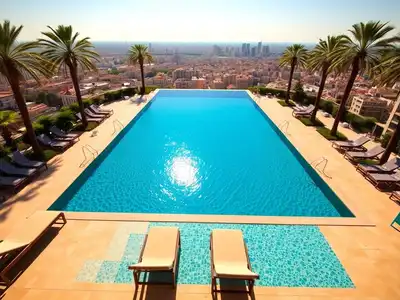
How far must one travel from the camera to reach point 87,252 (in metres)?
7.41

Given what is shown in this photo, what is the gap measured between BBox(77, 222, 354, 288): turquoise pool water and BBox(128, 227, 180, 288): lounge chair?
2.21 ft

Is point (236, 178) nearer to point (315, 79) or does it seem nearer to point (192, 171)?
point (192, 171)

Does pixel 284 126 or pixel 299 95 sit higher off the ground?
pixel 299 95

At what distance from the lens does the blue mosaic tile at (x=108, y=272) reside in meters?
6.57

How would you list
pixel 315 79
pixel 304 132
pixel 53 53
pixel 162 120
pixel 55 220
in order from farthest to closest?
pixel 315 79 < pixel 162 120 < pixel 304 132 < pixel 53 53 < pixel 55 220

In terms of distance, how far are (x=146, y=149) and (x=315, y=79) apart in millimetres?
191894

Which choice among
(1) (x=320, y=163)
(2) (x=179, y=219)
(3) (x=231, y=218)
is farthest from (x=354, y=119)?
(2) (x=179, y=219)

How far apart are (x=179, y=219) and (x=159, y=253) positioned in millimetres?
2274

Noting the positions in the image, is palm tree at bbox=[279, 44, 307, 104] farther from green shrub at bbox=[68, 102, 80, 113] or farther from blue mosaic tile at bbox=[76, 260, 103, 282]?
blue mosaic tile at bbox=[76, 260, 103, 282]

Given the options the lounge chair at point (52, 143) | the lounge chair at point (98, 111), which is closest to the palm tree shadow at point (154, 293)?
the lounge chair at point (52, 143)

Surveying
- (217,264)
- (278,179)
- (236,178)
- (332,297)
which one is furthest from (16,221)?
(278,179)

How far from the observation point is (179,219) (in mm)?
8875

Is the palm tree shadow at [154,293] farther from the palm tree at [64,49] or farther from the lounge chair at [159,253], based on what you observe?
the palm tree at [64,49]

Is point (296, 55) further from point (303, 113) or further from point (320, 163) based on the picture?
point (320, 163)
